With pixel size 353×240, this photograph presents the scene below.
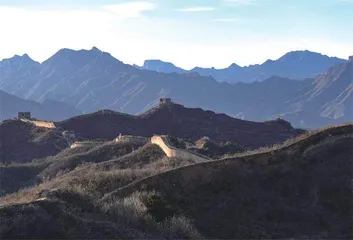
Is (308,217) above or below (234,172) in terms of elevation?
below

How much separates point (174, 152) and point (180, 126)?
73.8 metres

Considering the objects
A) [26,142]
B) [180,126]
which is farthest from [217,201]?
[180,126]

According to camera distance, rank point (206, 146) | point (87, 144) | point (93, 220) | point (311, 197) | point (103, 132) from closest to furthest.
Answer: point (93, 220)
point (311, 197)
point (206, 146)
point (87, 144)
point (103, 132)

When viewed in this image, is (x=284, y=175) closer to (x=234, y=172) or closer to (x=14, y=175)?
(x=234, y=172)

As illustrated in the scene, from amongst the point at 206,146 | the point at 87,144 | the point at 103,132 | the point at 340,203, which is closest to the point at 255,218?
the point at 340,203

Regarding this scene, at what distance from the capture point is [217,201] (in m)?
26.5

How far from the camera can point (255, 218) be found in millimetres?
24812

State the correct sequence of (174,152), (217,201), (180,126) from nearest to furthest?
(217,201), (174,152), (180,126)

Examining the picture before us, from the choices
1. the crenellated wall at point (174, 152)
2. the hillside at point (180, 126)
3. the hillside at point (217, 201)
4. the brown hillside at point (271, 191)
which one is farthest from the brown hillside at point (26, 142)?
the brown hillside at point (271, 191)

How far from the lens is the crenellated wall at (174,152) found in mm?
40097

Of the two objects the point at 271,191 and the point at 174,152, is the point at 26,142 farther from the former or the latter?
the point at 271,191

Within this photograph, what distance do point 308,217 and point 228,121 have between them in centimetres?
10510

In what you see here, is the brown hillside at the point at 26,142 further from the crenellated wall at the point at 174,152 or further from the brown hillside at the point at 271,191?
the brown hillside at the point at 271,191

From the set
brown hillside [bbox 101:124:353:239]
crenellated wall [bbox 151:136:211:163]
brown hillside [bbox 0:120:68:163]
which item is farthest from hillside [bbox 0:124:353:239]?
brown hillside [bbox 0:120:68:163]
